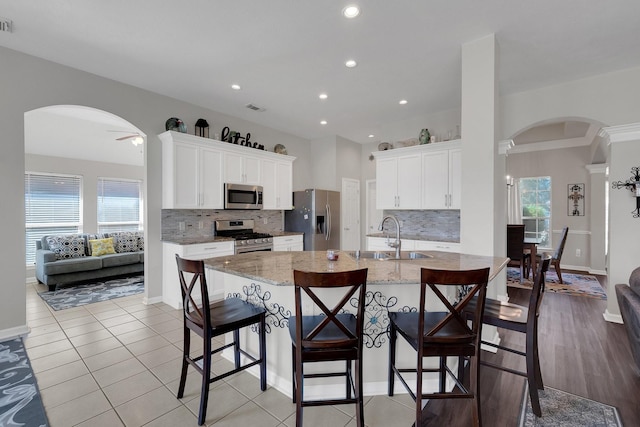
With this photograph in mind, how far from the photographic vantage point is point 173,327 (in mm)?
3393

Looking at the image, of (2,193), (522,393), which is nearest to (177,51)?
(2,193)

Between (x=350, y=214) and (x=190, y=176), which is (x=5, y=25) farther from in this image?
(x=350, y=214)

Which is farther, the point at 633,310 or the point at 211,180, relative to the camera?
the point at 211,180

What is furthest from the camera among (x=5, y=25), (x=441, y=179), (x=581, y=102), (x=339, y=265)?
(x=441, y=179)

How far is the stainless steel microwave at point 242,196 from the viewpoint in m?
4.84

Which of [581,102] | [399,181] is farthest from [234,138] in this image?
[581,102]

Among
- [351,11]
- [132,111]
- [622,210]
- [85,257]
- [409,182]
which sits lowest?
[85,257]

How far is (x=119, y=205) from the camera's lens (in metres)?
6.81

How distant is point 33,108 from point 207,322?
3.34 metres

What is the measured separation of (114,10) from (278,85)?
189 cm

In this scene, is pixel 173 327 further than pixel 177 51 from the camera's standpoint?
Yes

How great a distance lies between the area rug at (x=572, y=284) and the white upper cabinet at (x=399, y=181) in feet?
8.57

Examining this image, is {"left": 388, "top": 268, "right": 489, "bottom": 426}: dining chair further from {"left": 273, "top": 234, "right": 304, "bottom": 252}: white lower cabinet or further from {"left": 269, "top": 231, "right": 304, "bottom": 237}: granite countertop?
{"left": 269, "top": 231, "right": 304, "bottom": 237}: granite countertop

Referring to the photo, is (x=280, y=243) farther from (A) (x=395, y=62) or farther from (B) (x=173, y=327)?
(A) (x=395, y=62)
